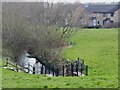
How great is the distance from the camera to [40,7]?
37188mm

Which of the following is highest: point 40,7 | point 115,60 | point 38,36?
point 40,7

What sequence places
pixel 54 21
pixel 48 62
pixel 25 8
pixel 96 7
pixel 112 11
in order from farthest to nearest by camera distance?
pixel 96 7, pixel 112 11, pixel 25 8, pixel 54 21, pixel 48 62

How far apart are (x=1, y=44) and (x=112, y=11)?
74.4m

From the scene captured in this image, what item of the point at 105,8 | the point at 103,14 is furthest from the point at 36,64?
the point at 105,8

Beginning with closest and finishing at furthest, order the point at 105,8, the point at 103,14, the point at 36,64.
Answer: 1. the point at 36,64
2. the point at 103,14
3. the point at 105,8

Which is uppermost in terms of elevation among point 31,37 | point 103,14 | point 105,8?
point 105,8

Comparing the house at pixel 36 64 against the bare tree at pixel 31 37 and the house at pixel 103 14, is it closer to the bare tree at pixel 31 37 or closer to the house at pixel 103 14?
the bare tree at pixel 31 37

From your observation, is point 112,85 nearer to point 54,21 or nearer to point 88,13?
point 54,21

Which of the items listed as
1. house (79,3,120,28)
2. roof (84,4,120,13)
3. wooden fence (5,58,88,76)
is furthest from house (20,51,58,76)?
roof (84,4,120,13)

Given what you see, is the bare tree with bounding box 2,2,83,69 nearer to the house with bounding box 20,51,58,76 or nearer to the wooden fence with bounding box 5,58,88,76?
the house with bounding box 20,51,58,76

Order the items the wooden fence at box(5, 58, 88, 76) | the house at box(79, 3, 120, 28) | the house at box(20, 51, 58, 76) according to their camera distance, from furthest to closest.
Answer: the house at box(79, 3, 120, 28), the house at box(20, 51, 58, 76), the wooden fence at box(5, 58, 88, 76)

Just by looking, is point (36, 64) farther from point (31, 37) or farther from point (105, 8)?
point (105, 8)

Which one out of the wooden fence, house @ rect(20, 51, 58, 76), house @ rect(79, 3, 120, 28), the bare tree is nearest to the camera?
the wooden fence

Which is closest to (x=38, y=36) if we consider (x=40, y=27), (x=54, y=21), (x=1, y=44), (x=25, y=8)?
(x=40, y=27)
